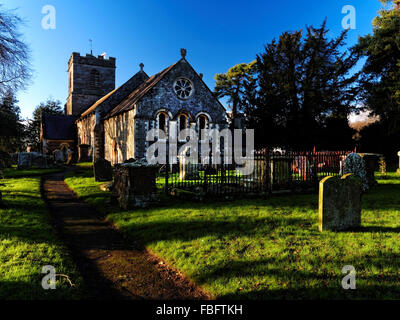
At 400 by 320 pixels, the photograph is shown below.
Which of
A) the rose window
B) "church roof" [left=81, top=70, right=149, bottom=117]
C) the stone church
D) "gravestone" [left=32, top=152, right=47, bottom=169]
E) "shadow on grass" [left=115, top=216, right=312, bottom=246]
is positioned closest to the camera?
"shadow on grass" [left=115, top=216, right=312, bottom=246]

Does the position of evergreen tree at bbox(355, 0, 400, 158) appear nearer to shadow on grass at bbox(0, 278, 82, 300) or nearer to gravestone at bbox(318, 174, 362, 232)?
gravestone at bbox(318, 174, 362, 232)

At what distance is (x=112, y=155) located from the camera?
24.1 m

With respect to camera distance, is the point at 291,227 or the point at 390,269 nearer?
the point at 390,269

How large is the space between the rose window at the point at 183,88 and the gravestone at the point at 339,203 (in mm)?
17807

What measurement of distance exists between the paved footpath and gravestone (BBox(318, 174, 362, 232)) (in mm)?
3354

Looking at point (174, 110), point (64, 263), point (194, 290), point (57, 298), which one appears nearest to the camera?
point (57, 298)

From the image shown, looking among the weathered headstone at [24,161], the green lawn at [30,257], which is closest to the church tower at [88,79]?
the weathered headstone at [24,161]

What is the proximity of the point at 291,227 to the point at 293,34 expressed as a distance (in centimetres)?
2574

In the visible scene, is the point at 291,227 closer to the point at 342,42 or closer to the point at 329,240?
the point at 329,240

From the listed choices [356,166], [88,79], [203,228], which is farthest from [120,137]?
[88,79]

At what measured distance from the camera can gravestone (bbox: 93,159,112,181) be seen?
13.3 metres

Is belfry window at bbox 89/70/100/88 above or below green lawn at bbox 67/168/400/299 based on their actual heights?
above

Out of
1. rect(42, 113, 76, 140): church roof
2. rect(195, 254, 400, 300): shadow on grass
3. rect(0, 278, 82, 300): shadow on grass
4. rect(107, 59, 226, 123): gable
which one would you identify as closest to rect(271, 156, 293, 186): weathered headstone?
rect(195, 254, 400, 300): shadow on grass

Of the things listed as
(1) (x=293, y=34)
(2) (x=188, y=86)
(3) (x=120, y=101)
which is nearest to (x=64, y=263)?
(2) (x=188, y=86)
